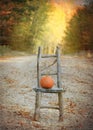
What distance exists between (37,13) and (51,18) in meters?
0.22

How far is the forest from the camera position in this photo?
600cm

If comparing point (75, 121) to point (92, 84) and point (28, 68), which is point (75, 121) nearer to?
point (92, 84)

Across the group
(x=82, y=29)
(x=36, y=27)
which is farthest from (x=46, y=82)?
(x=82, y=29)

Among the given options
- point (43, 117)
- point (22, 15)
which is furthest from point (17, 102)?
point (22, 15)

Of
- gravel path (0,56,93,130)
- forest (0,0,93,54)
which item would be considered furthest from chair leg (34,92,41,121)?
forest (0,0,93,54)

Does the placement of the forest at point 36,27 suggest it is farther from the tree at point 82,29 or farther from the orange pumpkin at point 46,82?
the orange pumpkin at point 46,82

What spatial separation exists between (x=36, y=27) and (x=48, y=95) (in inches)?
40.0

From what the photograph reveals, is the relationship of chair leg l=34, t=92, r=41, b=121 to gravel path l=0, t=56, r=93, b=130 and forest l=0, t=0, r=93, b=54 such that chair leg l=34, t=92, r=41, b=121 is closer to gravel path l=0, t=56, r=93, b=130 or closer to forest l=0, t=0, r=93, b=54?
gravel path l=0, t=56, r=93, b=130

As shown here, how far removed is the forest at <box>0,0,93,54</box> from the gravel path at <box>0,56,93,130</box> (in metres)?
0.19

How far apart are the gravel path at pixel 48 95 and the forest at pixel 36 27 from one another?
19cm

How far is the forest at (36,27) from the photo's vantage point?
19.7 ft

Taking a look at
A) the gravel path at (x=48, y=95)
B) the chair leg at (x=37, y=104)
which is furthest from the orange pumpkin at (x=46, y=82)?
the gravel path at (x=48, y=95)

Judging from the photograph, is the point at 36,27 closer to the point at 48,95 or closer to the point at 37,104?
the point at 48,95

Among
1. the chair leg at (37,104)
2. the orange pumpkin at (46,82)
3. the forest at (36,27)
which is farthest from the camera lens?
the forest at (36,27)
